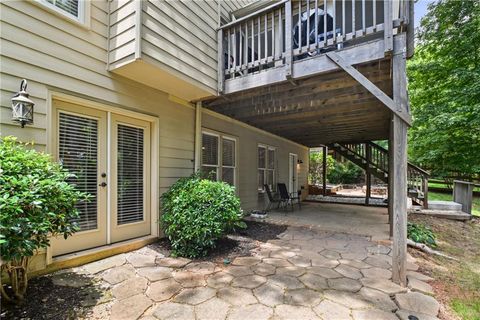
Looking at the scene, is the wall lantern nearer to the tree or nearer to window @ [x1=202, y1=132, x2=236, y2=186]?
window @ [x1=202, y1=132, x2=236, y2=186]

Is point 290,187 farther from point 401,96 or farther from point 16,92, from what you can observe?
point 16,92

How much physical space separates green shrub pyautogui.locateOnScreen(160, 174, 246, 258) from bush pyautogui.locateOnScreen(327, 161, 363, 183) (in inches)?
593

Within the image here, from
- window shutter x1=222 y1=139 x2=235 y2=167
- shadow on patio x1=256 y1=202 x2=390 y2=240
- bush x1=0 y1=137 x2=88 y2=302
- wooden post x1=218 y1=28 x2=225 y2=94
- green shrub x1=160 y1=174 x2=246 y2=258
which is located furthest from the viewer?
window shutter x1=222 y1=139 x2=235 y2=167

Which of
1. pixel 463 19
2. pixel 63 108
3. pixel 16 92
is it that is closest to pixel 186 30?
pixel 63 108

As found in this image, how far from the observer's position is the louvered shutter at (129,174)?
344 centimetres

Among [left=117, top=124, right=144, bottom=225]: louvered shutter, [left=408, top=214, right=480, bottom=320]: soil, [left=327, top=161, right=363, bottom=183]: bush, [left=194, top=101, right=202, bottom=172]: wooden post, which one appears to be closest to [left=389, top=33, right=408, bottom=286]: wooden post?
[left=408, top=214, right=480, bottom=320]: soil

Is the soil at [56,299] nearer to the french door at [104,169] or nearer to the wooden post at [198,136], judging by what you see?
the french door at [104,169]

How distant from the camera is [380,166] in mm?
8703

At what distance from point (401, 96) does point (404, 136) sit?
45 cm

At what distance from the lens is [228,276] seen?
2.70 meters

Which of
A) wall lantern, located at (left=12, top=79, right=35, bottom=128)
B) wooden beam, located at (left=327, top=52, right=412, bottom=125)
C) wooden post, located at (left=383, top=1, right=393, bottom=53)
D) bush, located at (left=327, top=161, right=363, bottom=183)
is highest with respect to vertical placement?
wooden post, located at (left=383, top=1, right=393, bottom=53)

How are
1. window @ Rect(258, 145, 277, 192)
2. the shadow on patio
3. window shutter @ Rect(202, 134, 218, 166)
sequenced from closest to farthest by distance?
the shadow on patio, window shutter @ Rect(202, 134, 218, 166), window @ Rect(258, 145, 277, 192)

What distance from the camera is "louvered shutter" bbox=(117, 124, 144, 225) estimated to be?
3.44 meters

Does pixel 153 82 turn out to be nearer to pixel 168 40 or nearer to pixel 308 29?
pixel 168 40
